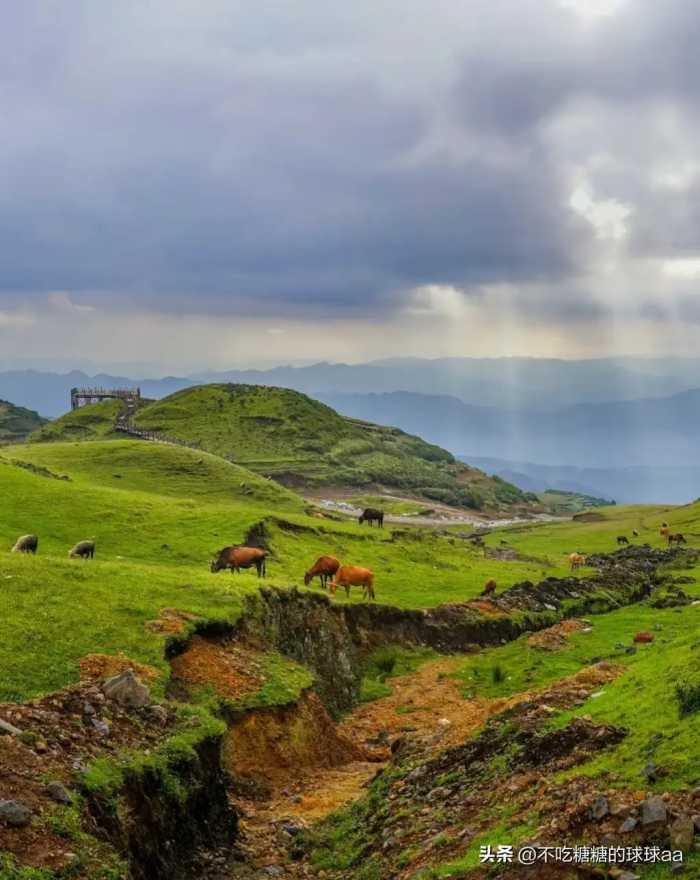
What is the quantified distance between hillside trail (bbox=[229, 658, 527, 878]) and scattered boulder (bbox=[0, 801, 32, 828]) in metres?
5.74

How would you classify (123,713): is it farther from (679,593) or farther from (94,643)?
(679,593)

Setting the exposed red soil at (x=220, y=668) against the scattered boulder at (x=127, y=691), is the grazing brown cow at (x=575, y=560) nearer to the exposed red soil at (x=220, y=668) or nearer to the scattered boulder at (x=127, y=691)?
the exposed red soil at (x=220, y=668)

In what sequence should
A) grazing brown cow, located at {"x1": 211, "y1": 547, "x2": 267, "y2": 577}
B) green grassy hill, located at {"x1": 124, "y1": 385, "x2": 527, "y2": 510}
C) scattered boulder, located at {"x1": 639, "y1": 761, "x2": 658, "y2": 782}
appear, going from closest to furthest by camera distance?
scattered boulder, located at {"x1": 639, "y1": 761, "x2": 658, "y2": 782}, grazing brown cow, located at {"x1": 211, "y1": 547, "x2": 267, "y2": 577}, green grassy hill, located at {"x1": 124, "y1": 385, "x2": 527, "y2": 510}

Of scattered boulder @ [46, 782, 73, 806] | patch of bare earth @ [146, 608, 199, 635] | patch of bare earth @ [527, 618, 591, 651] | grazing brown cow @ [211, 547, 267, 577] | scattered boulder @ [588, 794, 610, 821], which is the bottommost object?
patch of bare earth @ [527, 618, 591, 651]

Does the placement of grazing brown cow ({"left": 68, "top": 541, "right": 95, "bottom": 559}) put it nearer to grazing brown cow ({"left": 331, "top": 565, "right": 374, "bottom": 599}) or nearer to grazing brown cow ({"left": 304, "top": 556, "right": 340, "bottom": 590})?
grazing brown cow ({"left": 304, "top": 556, "right": 340, "bottom": 590})

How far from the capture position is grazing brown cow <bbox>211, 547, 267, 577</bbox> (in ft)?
125

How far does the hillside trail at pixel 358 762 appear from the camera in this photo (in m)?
17.9

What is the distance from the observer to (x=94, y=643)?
22.1 metres

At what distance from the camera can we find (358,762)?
2486 centimetres

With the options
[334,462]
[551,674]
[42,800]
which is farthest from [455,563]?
[334,462]

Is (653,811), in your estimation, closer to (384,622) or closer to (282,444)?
(384,622)

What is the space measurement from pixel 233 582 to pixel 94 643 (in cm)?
1030

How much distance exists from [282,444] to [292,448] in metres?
2.64

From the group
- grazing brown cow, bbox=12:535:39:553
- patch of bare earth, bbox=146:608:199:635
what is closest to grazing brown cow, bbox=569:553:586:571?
grazing brown cow, bbox=12:535:39:553
